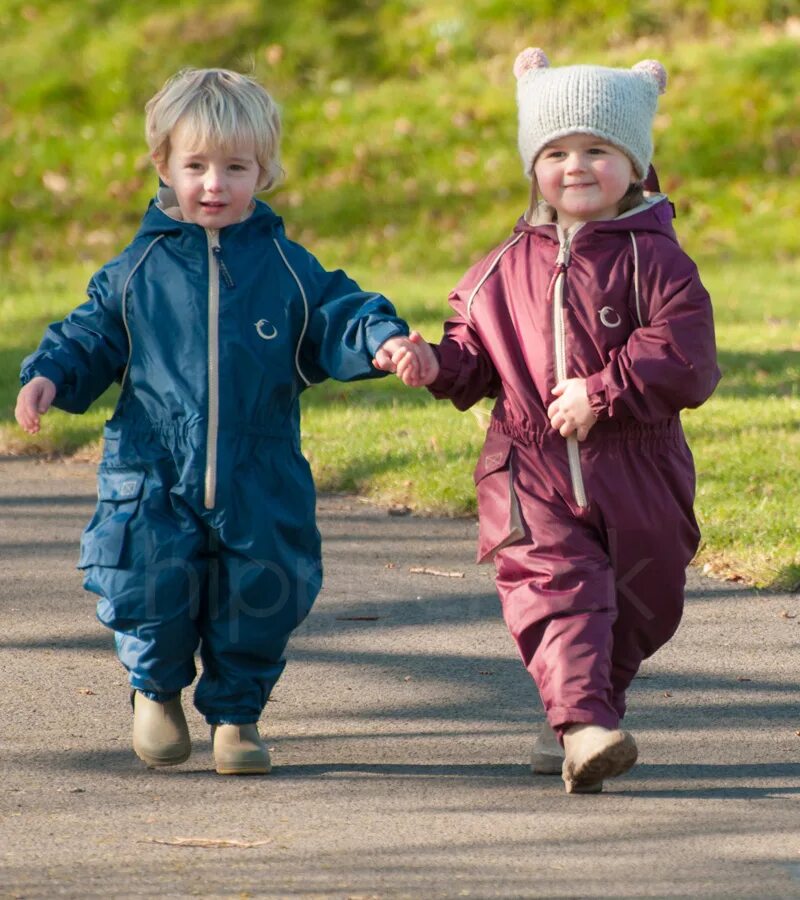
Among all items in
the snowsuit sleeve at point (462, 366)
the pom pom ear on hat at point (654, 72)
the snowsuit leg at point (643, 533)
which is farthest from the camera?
the pom pom ear on hat at point (654, 72)

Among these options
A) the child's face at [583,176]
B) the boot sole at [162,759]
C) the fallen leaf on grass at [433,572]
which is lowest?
the boot sole at [162,759]

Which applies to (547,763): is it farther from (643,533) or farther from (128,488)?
(128,488)

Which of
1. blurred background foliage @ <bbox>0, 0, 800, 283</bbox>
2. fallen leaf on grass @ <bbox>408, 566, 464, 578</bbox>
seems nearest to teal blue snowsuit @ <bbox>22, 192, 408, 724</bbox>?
fallen leaf on grass @ <bbox>408, 566, 464, 578</bbox>

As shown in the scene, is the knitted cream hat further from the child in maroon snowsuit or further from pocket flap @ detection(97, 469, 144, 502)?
pocket flap @ detection(97, 469, 144, 502)

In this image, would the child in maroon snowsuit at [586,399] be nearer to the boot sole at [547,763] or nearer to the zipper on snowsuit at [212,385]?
the boot sole at [547,763]

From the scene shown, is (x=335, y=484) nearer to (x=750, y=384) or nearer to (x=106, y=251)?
(x=750, y=384)

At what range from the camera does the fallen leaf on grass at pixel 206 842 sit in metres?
3.28

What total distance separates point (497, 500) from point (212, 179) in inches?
37.1

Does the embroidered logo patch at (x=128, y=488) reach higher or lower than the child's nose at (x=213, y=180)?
lower

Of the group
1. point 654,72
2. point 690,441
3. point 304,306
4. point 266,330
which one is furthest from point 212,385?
point 690,441

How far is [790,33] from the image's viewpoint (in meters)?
17.2

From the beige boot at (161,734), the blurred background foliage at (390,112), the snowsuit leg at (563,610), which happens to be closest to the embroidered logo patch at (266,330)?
the snowsuit leg at (563,610)

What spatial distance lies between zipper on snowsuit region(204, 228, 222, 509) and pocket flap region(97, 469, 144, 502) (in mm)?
159

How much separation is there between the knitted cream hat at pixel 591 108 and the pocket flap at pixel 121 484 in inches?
44.9
